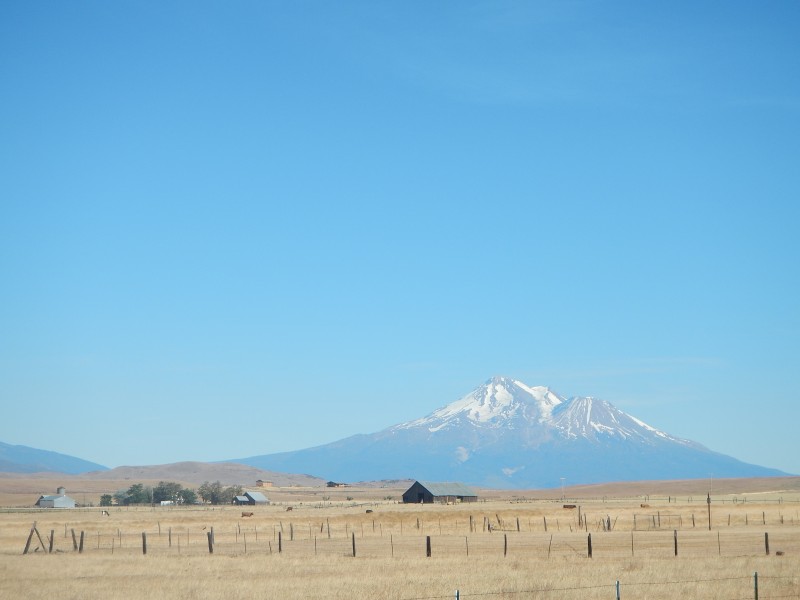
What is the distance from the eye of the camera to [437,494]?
14575 cm

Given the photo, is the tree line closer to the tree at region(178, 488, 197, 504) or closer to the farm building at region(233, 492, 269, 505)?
the tree at region(178, 488, 197, 504)

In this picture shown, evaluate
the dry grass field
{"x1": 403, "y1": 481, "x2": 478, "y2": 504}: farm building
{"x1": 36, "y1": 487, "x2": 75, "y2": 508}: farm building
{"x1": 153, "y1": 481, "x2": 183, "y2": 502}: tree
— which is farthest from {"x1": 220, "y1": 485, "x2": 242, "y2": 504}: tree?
the dry grass field

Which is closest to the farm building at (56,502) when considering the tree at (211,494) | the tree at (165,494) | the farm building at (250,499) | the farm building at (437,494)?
the tree at (165,494)

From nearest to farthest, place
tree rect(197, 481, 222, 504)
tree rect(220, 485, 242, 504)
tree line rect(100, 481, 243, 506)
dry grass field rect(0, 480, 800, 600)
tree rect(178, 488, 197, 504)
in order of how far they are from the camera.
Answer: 1. dry grass field rect(0, 480, 800, 600)
2. tree line rect(100, 481, 243, 506)
3. tree rect(220, 485, 242, 504)
4. tree rect(197, 481, 222, 504)
5. tree rect(178, 488, 197, 504)

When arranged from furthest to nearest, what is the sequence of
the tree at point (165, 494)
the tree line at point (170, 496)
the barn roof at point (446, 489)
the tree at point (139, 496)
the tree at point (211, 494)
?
the tree at point (165, 494)
the tree at point (211, 494)
the tree line at point (170, 496)
the tree at point (139, 496)
the barn roof at point (446, 489)

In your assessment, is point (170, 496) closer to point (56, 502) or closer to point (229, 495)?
point (229, 495)

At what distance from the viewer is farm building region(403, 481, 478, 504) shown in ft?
478

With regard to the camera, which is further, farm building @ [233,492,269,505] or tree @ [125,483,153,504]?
tree @ [125,483,153,504]

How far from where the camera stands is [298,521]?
94.1 m

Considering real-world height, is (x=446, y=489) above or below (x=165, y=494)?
above

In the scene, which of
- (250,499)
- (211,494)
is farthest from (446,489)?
(211,494)

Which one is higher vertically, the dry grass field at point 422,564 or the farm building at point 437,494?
the dry grass field at point 422,564

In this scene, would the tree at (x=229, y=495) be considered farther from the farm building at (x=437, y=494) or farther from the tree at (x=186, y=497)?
the farm building at (x=437, y=494)

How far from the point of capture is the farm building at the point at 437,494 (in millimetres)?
145625
